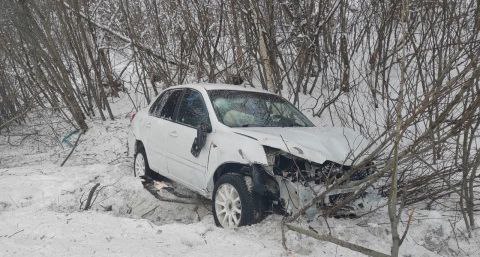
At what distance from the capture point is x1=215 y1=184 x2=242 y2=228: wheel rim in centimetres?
477

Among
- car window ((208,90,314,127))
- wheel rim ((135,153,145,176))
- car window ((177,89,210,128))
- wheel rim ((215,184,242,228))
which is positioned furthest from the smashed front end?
wheel rim ((135,153,145,176))

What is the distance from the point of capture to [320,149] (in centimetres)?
457

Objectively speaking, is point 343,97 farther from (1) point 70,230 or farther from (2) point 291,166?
(1) point 70,230

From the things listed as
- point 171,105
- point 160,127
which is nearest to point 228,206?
point 160,127

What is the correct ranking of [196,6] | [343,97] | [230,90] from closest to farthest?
[230,90] < [343,97] < [196,6]

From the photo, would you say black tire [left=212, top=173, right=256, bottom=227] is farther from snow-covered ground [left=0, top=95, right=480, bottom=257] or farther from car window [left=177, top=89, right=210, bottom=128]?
car window [left=177, top=89, right=210, bottom=128]

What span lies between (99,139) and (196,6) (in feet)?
13.1

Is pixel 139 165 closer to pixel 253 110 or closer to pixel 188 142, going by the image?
pixel 188 142

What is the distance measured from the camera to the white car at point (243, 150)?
457 cm

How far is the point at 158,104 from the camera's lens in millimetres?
6797

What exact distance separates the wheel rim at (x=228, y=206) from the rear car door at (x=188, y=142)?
0.44 meters

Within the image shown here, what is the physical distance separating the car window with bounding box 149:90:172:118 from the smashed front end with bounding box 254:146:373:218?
2450 mm

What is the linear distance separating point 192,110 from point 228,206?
1.50 m

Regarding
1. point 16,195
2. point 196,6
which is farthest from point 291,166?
point 196,6
